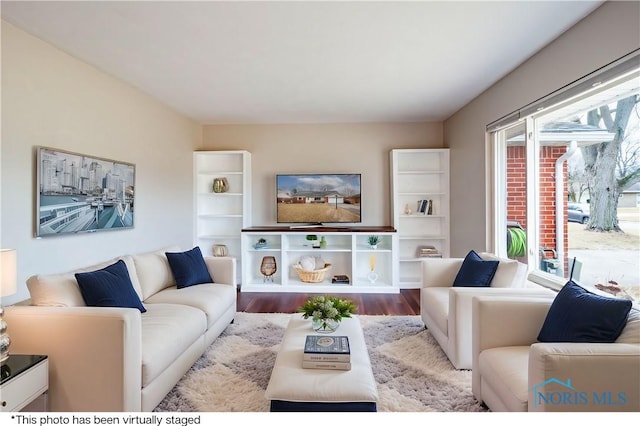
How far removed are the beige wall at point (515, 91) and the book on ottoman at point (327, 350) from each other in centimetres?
238

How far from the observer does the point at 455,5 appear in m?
2.11

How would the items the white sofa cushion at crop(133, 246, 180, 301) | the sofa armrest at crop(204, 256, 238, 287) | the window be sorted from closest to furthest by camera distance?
the window, the white sofa cushion at crop(133, 246, 180, 301), the sofa armrest at crop(204, 256, 238, 287)

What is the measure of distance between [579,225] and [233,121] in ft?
14.9

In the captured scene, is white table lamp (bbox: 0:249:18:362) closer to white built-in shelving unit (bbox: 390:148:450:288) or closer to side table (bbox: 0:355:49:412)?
side table (bbox: 0:355:49:412)

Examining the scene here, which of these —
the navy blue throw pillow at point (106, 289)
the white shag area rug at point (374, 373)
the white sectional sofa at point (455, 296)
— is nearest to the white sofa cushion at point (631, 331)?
the white sectional sofa at point (455, 296)

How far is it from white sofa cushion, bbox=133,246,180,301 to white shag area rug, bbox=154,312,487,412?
75 cm

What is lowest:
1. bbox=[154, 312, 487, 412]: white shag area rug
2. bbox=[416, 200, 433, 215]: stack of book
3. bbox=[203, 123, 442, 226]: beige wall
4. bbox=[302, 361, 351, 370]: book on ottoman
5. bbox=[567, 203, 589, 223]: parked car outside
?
bbox=[154, 312, 487, 412]: white shag area rug

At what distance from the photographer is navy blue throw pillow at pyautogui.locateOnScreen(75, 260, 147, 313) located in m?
2.15

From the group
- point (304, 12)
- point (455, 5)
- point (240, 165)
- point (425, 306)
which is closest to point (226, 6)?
point (304, 12)

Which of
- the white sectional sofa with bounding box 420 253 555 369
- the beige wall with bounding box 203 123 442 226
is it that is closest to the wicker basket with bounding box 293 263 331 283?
the beige wall with bounding box 203 123 442 226

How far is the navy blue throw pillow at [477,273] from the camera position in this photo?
282cm

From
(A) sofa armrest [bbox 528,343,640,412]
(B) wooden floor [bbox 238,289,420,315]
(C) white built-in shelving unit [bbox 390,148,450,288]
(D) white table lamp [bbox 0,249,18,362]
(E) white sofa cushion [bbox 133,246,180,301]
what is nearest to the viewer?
(A) sofa armrest [bbox 528,343,640,412]

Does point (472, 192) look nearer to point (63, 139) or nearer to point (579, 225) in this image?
point (579, 225)

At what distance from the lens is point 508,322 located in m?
1.99
